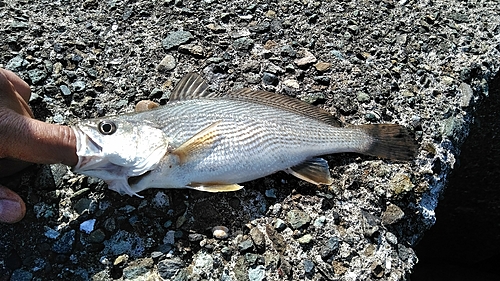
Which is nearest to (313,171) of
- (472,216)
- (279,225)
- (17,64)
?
(279,225)

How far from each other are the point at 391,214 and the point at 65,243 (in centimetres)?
213

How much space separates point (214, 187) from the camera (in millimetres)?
2936

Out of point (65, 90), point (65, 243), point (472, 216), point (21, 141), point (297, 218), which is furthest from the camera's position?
point (472, 216)

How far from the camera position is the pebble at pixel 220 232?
9.66ft

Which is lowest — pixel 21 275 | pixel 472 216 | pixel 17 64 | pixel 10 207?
pixel 472 216

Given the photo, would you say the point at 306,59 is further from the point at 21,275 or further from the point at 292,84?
the point at 21,275

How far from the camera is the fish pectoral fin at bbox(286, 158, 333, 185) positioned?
314 centimetres

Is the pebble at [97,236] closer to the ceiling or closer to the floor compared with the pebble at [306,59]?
closer to the floor

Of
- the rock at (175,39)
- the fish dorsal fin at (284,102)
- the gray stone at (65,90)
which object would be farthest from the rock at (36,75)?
the fish dorsal fin at (284,102)

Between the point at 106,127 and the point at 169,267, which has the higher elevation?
the point at 106,127

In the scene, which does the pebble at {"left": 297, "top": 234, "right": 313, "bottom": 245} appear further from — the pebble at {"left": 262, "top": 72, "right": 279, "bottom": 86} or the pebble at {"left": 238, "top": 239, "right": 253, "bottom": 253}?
the pebble at {"left": 262, "top": 72, "right": 279, "bottom": 86}

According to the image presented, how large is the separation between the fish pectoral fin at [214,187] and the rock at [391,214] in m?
1.02

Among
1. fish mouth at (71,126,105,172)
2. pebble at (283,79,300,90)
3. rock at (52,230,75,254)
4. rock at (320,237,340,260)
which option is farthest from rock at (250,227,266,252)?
pebble at (283,79,300,90)

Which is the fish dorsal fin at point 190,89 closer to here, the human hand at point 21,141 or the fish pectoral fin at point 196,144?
the fish pectoral fin at point 196,144
